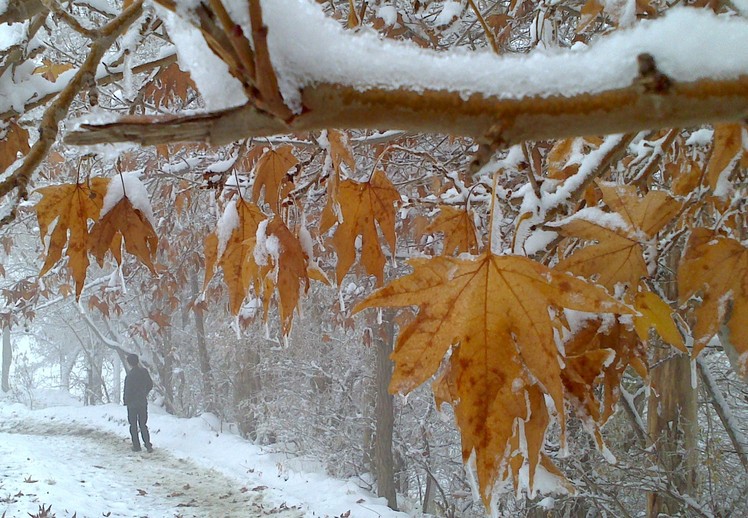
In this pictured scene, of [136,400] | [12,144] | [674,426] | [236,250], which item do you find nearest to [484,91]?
[236,250]

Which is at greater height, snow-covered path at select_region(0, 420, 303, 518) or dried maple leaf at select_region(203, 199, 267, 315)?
dried maple leaf at select_region(203, 199, 267, 315)

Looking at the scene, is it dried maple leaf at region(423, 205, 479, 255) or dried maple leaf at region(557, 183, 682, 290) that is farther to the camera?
dried maple leaf at region(423, 205, 479, 255)

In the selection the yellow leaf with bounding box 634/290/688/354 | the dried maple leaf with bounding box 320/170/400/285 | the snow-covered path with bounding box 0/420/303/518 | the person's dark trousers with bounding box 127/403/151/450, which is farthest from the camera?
the person's dark trousers with bounding box 127/403/151/450

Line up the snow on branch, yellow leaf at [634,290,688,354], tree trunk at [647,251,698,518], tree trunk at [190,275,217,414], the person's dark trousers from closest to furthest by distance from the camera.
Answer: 1. the snow on branch
2. yellow leaf at [634,290,688,354]
3. tree trunk at [647,251,698,518]
4. the person's dark trousers
5. tree trunk at [190,275,217,414]

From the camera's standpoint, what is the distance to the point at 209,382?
11.1 m

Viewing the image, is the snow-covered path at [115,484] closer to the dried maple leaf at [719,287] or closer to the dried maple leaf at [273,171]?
the dried maple leaf at [273,171]

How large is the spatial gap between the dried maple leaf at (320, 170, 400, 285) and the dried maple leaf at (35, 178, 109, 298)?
0.48m

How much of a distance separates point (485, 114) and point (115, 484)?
7136mm

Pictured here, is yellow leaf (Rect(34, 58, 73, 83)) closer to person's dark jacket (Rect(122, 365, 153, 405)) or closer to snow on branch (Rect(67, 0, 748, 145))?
snow on branch (Rect(67, 0, 748, 145))

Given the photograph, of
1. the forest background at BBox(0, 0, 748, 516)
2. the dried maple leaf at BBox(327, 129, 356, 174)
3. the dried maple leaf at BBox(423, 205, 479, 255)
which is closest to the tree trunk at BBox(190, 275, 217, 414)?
the forest background at BBox(0, 0, 748, 516)

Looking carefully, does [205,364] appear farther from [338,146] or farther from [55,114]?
[55,114]

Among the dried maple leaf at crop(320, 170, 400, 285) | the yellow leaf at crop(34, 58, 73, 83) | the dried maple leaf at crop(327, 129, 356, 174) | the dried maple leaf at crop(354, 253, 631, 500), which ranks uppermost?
the yellow leaf at crop(34, 58, 73, 83)

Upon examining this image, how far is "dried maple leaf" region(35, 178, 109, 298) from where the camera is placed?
103cm

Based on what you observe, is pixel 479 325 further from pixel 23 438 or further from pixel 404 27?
pixel 23 438
